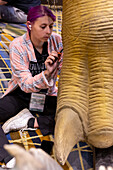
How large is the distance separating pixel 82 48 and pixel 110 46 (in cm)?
11

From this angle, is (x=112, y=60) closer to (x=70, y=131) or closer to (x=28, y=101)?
(x=70, y=131)

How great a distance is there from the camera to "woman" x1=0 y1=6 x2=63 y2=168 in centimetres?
132

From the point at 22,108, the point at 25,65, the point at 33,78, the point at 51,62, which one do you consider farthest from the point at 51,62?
the point at 22,108

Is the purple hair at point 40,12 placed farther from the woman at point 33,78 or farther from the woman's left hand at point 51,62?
the woman's left hand at point 51,62

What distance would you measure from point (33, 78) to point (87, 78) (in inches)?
16.2

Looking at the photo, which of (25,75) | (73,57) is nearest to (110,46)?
(73,57)

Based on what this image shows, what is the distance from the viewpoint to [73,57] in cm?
102

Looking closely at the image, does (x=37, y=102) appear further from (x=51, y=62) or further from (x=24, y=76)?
(x=51, y=62)

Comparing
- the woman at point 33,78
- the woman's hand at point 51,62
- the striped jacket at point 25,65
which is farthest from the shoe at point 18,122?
the woman's hand at point 51,62

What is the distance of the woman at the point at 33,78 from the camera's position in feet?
4.32

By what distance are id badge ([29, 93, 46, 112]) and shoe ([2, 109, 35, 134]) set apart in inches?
1.6

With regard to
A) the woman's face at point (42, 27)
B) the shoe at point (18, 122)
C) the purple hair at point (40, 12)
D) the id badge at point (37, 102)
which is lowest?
the shoe at point (18, 122)

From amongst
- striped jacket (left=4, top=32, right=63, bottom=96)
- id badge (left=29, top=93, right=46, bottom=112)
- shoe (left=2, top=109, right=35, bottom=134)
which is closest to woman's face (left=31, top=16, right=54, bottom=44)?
striped jacket (left=4, top=32, right=63, bottom=96)

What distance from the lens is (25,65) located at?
1.44 metres
